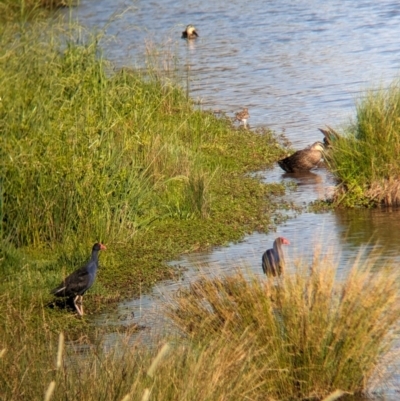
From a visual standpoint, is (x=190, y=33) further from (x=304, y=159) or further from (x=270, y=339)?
(x=270, y=339)

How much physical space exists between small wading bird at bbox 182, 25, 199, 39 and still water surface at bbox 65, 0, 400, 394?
232 millimetres

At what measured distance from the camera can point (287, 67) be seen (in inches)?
944

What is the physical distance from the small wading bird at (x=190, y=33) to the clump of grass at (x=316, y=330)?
22.5 m

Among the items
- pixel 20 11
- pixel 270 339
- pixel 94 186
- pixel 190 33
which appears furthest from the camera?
pixel 190 33

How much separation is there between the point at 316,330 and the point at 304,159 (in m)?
7.91

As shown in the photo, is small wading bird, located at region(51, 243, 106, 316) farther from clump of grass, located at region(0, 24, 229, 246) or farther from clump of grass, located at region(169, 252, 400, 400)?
clump of grass, located at region(169, 252, 400, 400)

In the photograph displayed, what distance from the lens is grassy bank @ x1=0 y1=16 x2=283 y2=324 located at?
10477 millimetres

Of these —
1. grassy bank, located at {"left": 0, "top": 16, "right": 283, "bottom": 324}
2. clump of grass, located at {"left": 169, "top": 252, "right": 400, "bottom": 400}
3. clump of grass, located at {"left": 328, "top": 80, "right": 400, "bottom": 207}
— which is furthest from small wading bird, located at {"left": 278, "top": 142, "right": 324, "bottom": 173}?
clump of grass, located at {"left": 169, "top": 252, "right": 400, "bottom": 400}

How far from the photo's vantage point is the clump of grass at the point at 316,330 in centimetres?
673

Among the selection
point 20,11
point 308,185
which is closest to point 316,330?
point 308,185

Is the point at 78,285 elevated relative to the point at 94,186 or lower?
lower

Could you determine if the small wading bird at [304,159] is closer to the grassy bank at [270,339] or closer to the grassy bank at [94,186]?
the grassy bank at [94,186]

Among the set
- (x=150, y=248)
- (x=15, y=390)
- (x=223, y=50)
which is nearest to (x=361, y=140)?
(x=150, y=248)

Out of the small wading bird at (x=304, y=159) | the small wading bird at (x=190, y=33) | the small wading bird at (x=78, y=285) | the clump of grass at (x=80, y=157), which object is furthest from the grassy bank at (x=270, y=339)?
the small wading bird at (x=190, y=33)
